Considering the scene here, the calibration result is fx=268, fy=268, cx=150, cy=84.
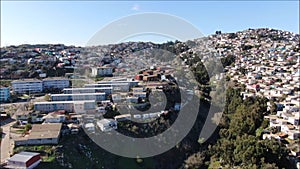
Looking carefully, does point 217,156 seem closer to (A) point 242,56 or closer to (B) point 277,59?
(B) point 277,59

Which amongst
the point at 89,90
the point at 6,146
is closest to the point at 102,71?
the point at 89,90

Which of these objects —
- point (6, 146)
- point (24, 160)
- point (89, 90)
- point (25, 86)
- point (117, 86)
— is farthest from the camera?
point (25, 86)

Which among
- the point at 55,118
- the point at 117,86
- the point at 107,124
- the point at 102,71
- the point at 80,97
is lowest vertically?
the point at 107,124

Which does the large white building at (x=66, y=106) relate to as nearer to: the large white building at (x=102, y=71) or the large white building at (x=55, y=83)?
the large white building at (x=55, y=83)

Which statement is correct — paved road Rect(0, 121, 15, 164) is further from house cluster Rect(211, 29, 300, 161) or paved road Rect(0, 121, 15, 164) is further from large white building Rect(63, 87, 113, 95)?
house cluster Rect(211, 29, 300, 161)

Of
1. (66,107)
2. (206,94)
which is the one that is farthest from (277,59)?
(66,107)

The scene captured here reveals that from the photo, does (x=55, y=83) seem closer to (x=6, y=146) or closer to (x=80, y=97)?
(x=80, y=97)

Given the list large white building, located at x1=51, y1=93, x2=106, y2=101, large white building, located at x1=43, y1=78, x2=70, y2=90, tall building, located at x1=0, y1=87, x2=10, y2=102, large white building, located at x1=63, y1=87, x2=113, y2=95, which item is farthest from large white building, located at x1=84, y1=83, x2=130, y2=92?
tall building, located at x1=0, y1=87, x2=10, y2=102
